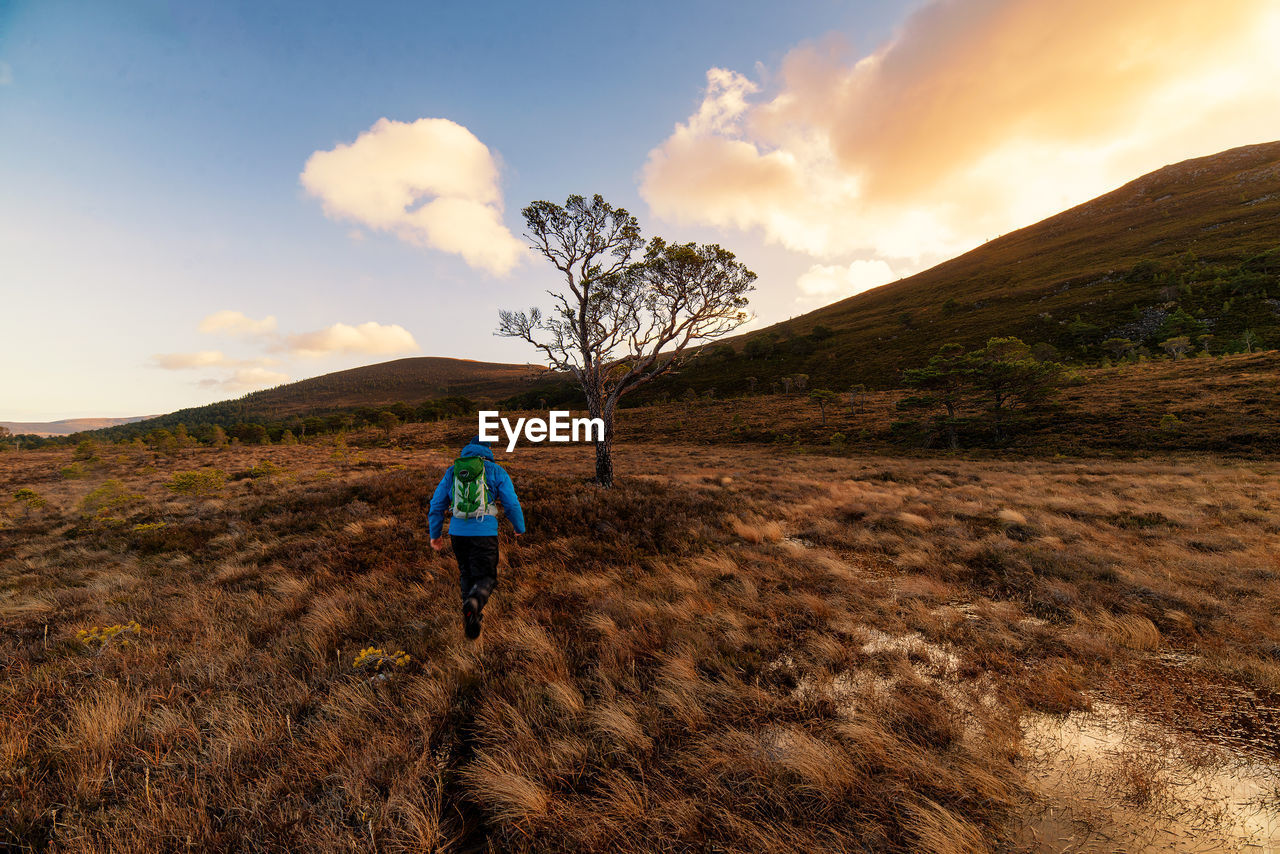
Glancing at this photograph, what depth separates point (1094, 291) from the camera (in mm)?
71812

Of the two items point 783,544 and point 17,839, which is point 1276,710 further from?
point 17,839

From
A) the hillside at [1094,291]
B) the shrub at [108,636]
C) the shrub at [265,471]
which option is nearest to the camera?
the shrub at [108,636]

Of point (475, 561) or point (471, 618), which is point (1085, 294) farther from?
point (471, 618)

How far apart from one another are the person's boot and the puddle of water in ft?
15.6

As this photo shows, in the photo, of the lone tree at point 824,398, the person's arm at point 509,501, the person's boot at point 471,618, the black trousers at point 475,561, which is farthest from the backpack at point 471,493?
the lone tree at point 824,398

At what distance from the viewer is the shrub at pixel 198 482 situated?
13.3 m

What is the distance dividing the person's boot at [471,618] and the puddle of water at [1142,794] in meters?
4.74

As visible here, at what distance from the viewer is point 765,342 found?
98125 mm

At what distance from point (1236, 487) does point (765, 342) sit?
3505 inches

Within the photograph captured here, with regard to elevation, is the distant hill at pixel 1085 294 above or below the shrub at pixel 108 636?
above

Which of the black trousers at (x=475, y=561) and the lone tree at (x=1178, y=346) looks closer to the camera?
the black trousers at (x=475, y=561)

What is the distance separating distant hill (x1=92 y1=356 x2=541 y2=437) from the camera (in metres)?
154

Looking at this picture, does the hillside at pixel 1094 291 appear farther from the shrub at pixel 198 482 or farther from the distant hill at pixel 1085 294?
the shrub at pixel 198 482

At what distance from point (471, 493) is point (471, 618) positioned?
144 centimetres
